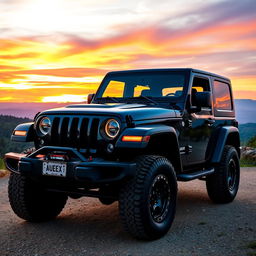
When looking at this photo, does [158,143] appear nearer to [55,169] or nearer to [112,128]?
[112,128]

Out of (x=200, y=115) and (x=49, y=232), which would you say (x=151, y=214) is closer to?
(x=49, y=232)

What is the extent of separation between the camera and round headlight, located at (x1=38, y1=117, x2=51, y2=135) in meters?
5.25

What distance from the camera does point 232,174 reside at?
745cm

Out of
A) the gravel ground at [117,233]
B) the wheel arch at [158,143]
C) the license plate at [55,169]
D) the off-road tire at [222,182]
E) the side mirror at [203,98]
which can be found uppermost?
the side mirror at [203,98]

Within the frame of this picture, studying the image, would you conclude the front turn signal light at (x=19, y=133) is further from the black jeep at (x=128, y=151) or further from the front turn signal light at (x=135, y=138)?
the front turn signal light at (x=135, y=138)

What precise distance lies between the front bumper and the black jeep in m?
0.01

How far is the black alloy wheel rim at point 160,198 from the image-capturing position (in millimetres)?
4898

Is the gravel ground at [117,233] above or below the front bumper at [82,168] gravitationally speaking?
below

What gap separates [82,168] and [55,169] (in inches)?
16.4

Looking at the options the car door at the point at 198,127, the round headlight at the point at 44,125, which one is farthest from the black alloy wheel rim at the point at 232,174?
the round headlight at the point at 44,125

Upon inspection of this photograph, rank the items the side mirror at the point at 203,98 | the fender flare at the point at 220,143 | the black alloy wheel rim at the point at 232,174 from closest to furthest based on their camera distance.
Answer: the side mirror at the point at 203,98 < the fender flare at the point at 220,143 < the black alloy wheel rim at the point at 232,174

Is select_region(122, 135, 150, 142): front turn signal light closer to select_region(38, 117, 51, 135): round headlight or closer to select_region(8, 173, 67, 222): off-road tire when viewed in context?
select_region(38, 117, 51, 135): round headlight

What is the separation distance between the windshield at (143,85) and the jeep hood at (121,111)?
23.9 inches

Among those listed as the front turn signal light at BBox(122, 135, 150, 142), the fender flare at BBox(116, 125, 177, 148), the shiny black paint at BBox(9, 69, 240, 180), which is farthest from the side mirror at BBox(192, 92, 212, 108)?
the front turn signal light at BBox(122, 135, 150, 142)
